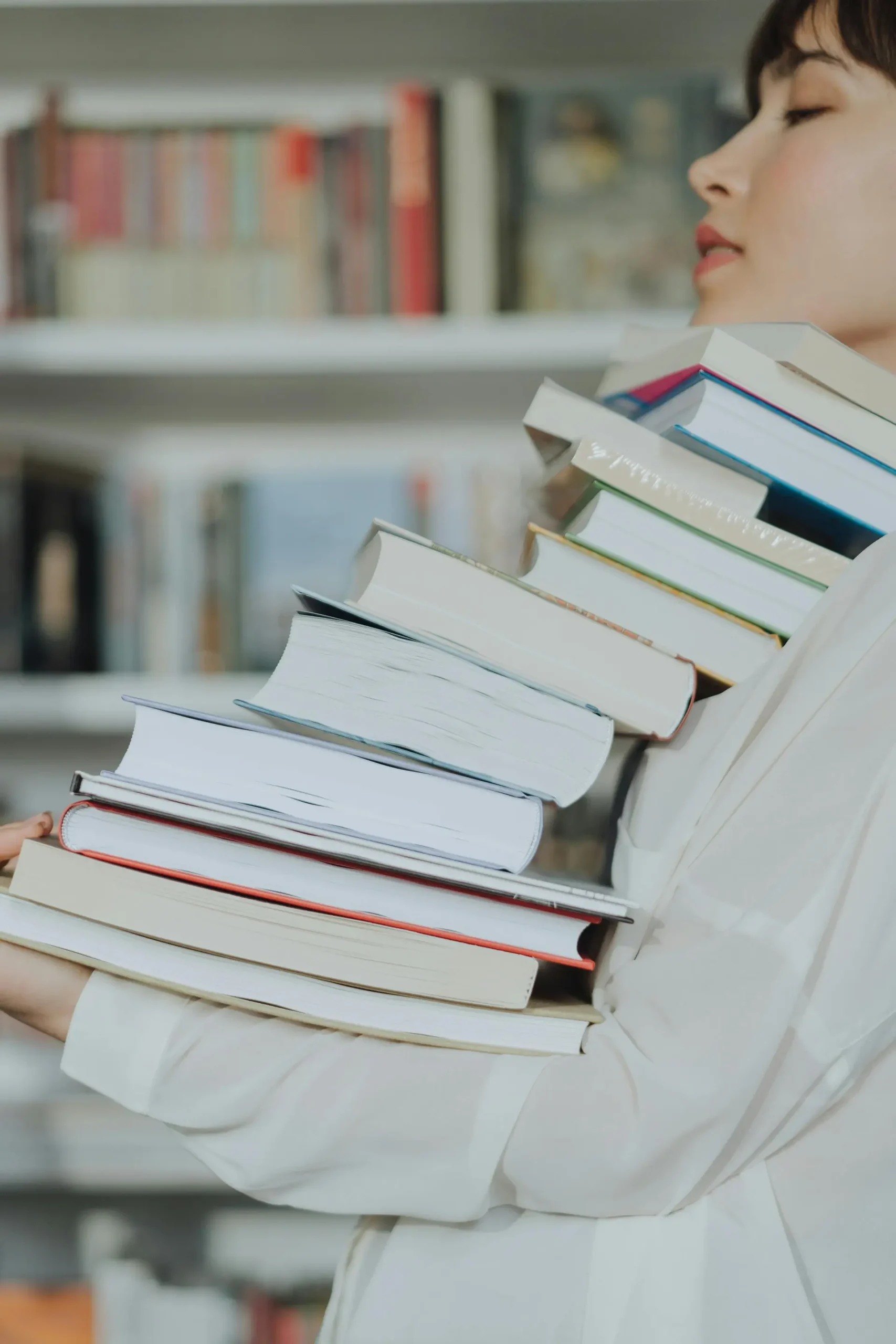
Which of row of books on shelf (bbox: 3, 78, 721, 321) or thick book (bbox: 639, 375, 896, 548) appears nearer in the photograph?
thick book (bbox: 639, 375, 896, 548)

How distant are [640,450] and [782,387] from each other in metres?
0.09

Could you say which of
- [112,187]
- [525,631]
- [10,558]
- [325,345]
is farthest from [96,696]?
[525,631]

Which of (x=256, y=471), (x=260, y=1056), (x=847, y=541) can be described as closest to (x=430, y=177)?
(x=256, y=471)

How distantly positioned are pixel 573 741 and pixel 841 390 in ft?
0.89

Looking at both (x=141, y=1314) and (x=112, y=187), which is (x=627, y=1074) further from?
(x=112, y=187)

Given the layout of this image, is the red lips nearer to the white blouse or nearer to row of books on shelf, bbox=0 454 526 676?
the white blouse

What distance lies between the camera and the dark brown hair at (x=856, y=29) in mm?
733

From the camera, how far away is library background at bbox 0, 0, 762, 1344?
1.28 meters

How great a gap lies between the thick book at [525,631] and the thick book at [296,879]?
134 mm

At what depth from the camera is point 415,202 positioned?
1289 millimetres

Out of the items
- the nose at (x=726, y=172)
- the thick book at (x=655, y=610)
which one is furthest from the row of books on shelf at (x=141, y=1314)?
the nose at (x=726, y=172)

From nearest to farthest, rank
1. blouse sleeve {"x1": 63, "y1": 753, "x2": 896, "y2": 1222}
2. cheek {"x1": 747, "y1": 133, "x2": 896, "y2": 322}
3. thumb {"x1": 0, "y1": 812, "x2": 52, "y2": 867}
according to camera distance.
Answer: blouse sleeve {"x1": 63, "y1": 753, "x2": 896, "y2": 1222} → thumb {"x1": 0, "y1": 812, "x2": 52, "y2": 867} → cheek {"x1": 747, "y1": 133, "x2": 896, "y2": 322}

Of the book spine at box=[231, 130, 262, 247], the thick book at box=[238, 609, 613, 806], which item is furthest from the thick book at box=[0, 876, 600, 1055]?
the book spine at box=[231, 130, 262, 247]

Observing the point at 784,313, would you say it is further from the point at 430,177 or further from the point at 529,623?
the point at 430,177
